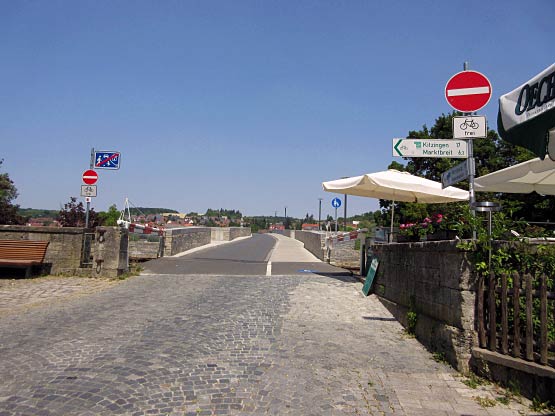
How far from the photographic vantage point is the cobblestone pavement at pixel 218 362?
143 inches

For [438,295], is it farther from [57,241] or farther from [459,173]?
[57,241]

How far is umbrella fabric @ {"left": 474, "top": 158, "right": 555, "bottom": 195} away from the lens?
6.26 m

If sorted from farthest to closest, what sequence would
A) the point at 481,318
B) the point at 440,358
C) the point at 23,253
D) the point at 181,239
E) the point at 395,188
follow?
1. the point at 181,239
2. the point at 23,253
3. the point at 395,188
4. the point at 440,358
5. the point at 481,318

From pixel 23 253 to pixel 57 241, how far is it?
0.79 m

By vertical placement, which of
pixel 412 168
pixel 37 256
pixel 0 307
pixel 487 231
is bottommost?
pixel 0 307

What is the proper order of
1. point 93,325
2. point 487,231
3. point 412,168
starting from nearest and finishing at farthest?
point 487,231, point 93,325, point 412,168

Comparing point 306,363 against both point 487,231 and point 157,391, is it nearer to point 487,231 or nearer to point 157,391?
point 157,391

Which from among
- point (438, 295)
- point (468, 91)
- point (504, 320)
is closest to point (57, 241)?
point (438, 295)

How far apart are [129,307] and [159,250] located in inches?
392

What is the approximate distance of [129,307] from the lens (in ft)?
24.3

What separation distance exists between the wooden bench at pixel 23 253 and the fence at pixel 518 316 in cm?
970

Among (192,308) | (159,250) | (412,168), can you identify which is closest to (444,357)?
(192,308)

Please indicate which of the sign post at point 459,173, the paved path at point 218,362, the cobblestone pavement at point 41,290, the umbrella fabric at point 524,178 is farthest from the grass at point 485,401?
the cobblestone pavement at point 41,290

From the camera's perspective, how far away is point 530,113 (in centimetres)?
319
